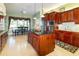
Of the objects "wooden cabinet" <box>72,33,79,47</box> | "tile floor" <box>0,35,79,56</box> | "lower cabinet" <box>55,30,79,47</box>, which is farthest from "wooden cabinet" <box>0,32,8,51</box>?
"wooden cabinet" <box>72,33,79,47</box>

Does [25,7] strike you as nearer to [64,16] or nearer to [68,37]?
[64,16]

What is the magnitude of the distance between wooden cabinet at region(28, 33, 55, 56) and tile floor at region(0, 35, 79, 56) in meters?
0.10

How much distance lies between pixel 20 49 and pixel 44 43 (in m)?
0.54

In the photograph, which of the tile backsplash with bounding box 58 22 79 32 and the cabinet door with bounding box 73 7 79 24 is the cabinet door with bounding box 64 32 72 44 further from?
the cabinet door with bounding box 73 7 79 24

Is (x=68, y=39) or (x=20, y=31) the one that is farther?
(x=20, y=31)

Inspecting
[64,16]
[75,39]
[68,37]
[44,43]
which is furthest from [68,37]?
[44,43]

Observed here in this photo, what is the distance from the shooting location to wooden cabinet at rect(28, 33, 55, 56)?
2.36m

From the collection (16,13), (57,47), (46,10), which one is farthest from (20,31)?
(57,47)

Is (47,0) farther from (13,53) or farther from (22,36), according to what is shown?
(13,53)

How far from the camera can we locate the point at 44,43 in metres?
2.48

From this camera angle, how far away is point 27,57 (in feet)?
7.61

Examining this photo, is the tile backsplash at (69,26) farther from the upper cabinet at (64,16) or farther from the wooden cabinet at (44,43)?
the wooden cabinet at (44,43)

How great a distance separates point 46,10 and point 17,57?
44.7 inches

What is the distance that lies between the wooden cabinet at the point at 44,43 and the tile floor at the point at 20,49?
0.33 feet
